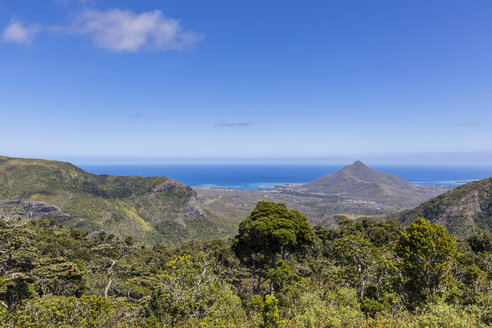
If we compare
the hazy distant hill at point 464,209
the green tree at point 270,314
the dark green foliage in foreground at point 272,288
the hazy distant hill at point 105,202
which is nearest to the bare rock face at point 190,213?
the hazy distant hill at point 105,202

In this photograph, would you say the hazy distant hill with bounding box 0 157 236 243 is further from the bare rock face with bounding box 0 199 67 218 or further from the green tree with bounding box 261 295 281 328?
the green tree with bounding box 261 295 281 328

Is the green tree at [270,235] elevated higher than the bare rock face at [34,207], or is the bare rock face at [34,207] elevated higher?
the green tree at [270,235]

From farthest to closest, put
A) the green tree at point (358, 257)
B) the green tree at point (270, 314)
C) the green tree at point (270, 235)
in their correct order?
1. the green tree at point (270, 235)
2. the green tree at point (358, 257)
3. the green tree at point (270, 314)

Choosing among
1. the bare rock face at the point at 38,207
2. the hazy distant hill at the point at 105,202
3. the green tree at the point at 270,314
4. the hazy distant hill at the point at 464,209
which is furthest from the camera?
the hazy distant hill at the point at 105,202

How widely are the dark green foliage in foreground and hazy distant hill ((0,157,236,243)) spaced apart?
91.8 meters

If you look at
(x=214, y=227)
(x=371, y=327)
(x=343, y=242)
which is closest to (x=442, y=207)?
(x=214, y=227)

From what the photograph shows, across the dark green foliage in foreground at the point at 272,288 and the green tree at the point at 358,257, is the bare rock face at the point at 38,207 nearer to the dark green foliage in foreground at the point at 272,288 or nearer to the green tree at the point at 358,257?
the dark green foliage in foreground at the point at 272,288

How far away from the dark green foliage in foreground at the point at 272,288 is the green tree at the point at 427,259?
0.08m

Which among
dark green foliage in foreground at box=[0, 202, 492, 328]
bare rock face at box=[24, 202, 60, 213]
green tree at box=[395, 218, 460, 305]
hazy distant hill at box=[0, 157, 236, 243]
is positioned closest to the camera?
dark green foliage in foreground at box=[0, 202, 492, 328]

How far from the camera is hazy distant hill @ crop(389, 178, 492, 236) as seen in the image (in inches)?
4107

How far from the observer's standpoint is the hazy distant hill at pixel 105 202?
368 feet

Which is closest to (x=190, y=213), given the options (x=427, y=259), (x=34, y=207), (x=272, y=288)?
(x=34, y=207)

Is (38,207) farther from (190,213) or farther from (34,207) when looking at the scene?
(190,213)

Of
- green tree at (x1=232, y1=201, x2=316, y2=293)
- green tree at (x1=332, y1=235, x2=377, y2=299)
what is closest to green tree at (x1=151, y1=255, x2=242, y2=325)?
green tree at (x1=232, y1=201, x2=316, y2=293)
